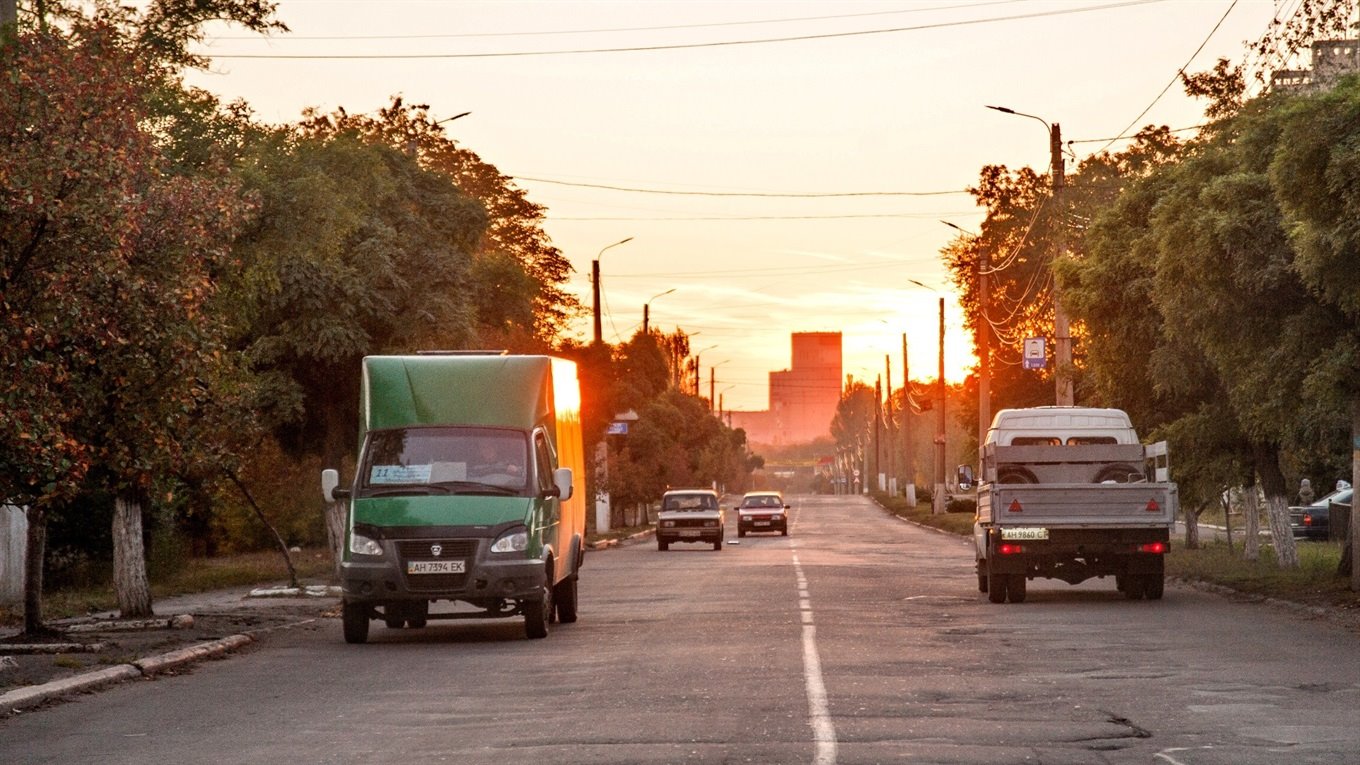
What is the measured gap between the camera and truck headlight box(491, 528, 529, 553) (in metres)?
20.0

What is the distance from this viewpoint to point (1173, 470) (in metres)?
32.8

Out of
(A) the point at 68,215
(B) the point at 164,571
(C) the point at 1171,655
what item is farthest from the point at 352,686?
(B) the point at 164,571

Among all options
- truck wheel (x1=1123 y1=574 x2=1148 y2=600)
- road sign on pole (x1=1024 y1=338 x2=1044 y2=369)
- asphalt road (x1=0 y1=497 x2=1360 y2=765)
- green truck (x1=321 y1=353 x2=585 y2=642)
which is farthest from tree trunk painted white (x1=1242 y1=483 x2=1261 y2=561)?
green truck (x1=321 y1=353 x2=585 y2=642)

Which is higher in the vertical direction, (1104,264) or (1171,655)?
(1104,264)

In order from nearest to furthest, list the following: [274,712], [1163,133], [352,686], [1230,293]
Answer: [274,712] → [352,686] → [1230,293] → [1163,133]

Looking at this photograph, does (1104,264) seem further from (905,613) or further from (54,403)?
(54,403)

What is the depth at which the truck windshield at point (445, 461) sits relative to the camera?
808 inches

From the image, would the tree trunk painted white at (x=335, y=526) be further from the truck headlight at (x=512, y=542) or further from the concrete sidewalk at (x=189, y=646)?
the truck headlight at (x=512, y=542)

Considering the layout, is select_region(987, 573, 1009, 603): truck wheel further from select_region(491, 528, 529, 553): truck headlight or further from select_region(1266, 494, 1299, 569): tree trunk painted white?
select_region(1266, 494, 1299, 569): tree trunk painted white

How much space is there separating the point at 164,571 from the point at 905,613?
1648 centimetres

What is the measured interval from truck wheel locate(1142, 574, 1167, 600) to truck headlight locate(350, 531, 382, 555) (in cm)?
1127

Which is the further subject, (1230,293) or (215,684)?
(1230,293)

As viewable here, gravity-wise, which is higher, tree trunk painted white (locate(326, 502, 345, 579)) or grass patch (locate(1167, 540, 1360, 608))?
tree trunk painted white (locate(326, 502, 345, 579))

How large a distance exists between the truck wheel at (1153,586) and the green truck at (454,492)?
8.65 m
